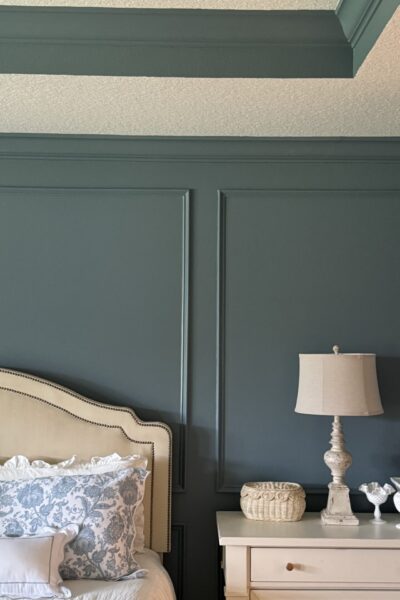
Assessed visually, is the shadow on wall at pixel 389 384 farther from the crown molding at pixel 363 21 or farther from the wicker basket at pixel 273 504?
the crown molding at pixel 363 21

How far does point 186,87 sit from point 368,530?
1.89 metres

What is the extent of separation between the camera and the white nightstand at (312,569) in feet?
8.80

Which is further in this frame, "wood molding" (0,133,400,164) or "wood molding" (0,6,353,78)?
"wood molding" (0,133,400,164)

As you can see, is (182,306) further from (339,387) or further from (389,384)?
(389,384)

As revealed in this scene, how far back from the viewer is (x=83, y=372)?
3.22 meters

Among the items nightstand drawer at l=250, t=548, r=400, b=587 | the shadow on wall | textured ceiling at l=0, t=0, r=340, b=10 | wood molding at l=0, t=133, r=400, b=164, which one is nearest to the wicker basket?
nightstand drawer at l=250, t=548, r=400, b=587

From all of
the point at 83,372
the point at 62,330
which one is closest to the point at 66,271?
the point at 62,330

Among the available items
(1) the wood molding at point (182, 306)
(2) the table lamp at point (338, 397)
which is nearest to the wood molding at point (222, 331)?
(1) the wood molding at point (182, 306)

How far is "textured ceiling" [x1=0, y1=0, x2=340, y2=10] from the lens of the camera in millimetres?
2525

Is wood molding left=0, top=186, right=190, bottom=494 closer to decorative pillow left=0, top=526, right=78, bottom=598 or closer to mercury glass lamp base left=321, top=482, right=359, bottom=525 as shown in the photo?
mercury glass lamp base left=321, top=482, right=359, bottom=525

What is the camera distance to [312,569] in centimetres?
269

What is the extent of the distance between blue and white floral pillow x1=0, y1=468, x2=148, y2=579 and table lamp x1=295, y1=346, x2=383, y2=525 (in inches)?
31.0

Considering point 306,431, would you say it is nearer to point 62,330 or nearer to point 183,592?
point 183,592

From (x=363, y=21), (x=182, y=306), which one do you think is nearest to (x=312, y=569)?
(x=182, y=306)
